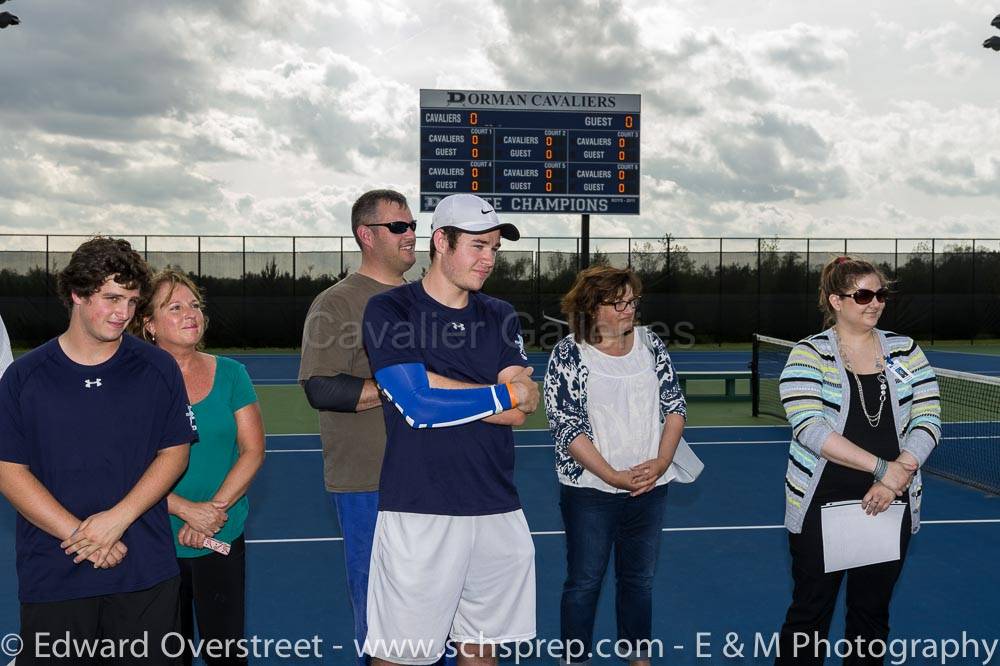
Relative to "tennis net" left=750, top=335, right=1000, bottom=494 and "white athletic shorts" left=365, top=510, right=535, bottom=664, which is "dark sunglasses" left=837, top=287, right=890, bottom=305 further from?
"tennis net" left=750, top=335, right=1000, bottom=494

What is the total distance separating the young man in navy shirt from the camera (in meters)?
2.78

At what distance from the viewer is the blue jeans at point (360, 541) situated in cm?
369

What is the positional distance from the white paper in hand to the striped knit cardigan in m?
0.11

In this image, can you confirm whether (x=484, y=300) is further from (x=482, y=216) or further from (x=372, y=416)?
(x=372, y=416)

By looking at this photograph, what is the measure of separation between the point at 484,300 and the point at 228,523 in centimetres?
142

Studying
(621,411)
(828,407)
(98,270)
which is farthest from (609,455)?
(98,270)

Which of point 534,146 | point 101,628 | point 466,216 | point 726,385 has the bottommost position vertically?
point 726,385

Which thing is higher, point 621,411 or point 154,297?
point 154,297

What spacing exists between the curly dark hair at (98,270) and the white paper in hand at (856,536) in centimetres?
277

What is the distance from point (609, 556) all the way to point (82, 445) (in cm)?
235

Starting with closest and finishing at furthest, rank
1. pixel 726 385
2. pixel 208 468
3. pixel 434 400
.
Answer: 1. pixel 434 400
2. pixel 208 468
3. pixel 726 385

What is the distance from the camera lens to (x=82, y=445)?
9.24ft

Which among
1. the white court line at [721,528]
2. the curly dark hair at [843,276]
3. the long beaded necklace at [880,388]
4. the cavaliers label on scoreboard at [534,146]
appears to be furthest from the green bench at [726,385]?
the long beaded necklace at [880,388]

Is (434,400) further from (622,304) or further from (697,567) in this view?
(697,567)
